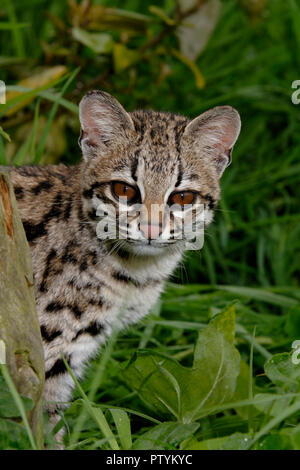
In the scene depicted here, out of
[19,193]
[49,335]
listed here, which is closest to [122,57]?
[19,193]

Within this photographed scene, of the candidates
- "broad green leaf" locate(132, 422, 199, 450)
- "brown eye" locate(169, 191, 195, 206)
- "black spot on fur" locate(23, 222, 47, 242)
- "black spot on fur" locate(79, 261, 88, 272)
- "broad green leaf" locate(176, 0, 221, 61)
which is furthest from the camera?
"broad green leaf" locate(176, 0, 221, 61)

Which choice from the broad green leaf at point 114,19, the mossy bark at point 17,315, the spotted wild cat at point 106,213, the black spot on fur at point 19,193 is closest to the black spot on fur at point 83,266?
the spotted wild cat at point 106,213

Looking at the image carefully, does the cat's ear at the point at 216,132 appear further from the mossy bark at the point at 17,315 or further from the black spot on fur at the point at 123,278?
the mossy bark at the point at 17,315

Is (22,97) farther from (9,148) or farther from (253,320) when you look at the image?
(253,320)

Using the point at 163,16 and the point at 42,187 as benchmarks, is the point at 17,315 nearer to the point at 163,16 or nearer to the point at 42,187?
the point at 42,187

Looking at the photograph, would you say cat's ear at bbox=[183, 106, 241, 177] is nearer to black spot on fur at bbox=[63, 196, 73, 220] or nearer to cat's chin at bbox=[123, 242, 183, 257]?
cat's chin at bbox=[123, 242, 183, 257]

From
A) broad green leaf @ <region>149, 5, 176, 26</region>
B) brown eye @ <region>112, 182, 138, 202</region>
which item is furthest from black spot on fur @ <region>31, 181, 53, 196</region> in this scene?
broad green leaf @ <region>149, 5, 176, 26</region>
